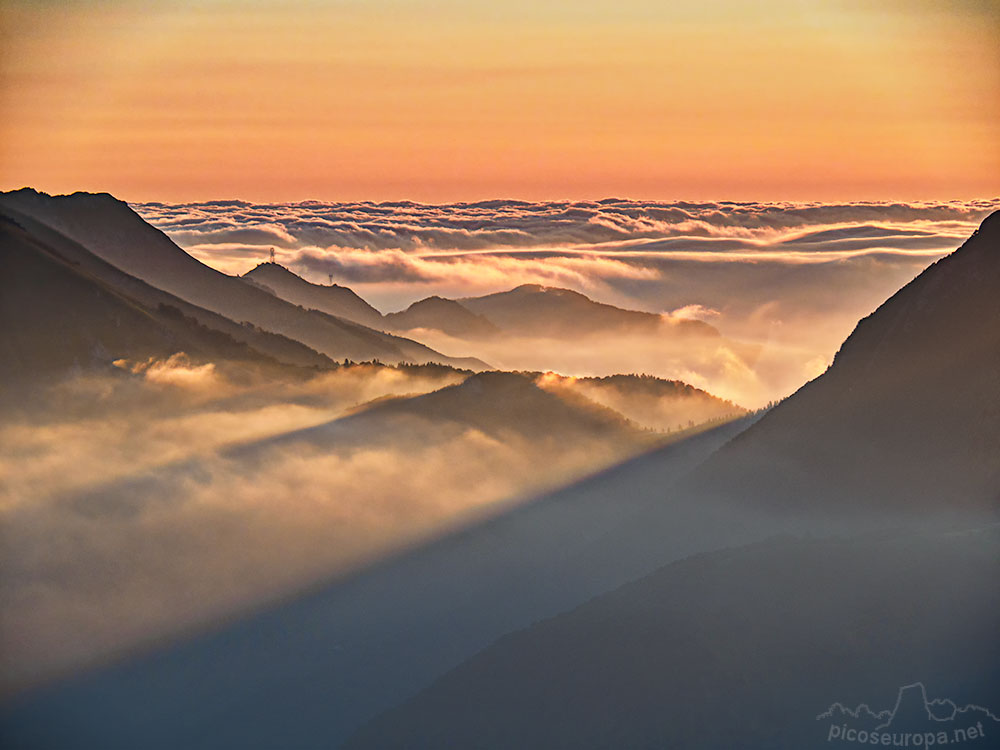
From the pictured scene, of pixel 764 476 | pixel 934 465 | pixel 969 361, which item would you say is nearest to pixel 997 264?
pixel 969 361

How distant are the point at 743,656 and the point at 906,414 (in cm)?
4281

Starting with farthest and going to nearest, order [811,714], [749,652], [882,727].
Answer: [749,652], [811,714], [882,727]

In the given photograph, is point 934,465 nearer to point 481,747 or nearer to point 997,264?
point 997,264

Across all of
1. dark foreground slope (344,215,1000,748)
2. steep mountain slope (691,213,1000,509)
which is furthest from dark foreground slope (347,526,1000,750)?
steep mountain slope (691,213,1000,509)

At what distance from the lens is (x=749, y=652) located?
125 m

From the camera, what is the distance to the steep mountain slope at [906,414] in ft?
453

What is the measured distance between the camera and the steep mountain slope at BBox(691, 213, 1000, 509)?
Result: 5433 inches

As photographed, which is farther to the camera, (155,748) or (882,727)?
(155,748)

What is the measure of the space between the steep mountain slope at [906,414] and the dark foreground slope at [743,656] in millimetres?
13339

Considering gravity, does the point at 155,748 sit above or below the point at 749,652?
below

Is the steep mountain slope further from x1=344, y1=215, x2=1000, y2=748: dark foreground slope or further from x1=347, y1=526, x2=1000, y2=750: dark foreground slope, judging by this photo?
x1=347, y1=526, x2=1000, y2=750: dark foreground slope

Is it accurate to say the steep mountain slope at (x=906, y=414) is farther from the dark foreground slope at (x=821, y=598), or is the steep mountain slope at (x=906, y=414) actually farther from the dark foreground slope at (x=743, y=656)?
the dark foreground slope at (x=743, y=656)

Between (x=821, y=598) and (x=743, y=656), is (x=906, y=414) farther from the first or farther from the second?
(x=743, y=656)

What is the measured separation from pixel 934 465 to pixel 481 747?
62001 mm
